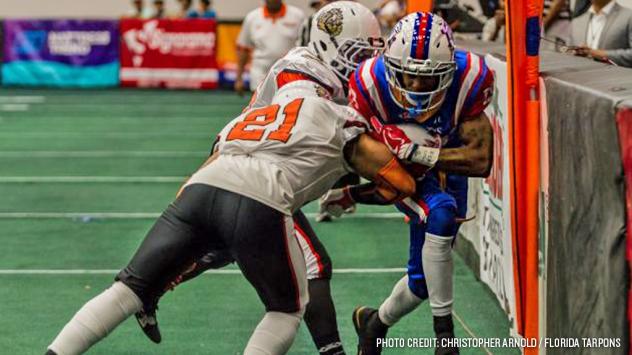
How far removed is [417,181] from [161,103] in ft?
49.4

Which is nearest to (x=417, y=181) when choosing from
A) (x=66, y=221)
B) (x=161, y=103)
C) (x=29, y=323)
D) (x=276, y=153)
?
(x=276, y=153)

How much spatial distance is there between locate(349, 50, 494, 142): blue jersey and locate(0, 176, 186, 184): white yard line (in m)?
6.77

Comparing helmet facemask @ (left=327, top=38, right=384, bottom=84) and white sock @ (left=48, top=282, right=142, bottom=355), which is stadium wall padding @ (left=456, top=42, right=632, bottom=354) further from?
white sock @ (left=48, top=282, right=142, bottom=355)

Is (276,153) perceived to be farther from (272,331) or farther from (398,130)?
(398,130)

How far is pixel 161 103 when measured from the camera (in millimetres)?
20109

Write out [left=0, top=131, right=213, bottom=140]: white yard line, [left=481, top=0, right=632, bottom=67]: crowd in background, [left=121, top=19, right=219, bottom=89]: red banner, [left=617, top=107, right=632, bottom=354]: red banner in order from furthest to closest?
[left=121, top=19, right=219, bottom=89]: red banner, [left=0, top=131, right=213, bottom=140]: white yard line, [left=481, top=0, right=632, bottom=67]: crowd in background, [left=617, top=107, right=632, bottom=354]: red banner

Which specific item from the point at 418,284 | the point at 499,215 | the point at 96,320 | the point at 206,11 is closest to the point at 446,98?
the point at 418,284

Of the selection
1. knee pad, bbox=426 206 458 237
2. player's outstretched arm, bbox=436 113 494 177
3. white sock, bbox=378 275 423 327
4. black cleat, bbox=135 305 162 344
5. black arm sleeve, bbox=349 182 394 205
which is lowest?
white sock, bbox=378 275 423 327

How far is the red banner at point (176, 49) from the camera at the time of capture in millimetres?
22500

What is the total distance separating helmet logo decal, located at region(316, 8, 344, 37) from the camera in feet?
18.7

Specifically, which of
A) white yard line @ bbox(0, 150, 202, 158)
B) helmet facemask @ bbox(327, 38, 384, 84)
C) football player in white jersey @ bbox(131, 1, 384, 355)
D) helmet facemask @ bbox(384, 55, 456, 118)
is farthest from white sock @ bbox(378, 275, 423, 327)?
white yard line @ bbox(0, 150, 202, 158)

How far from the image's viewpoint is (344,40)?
572 cm

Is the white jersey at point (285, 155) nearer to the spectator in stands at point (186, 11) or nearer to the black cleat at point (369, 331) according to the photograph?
the black cleat at point (369, 331)

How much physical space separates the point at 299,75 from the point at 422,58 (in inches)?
23.8
